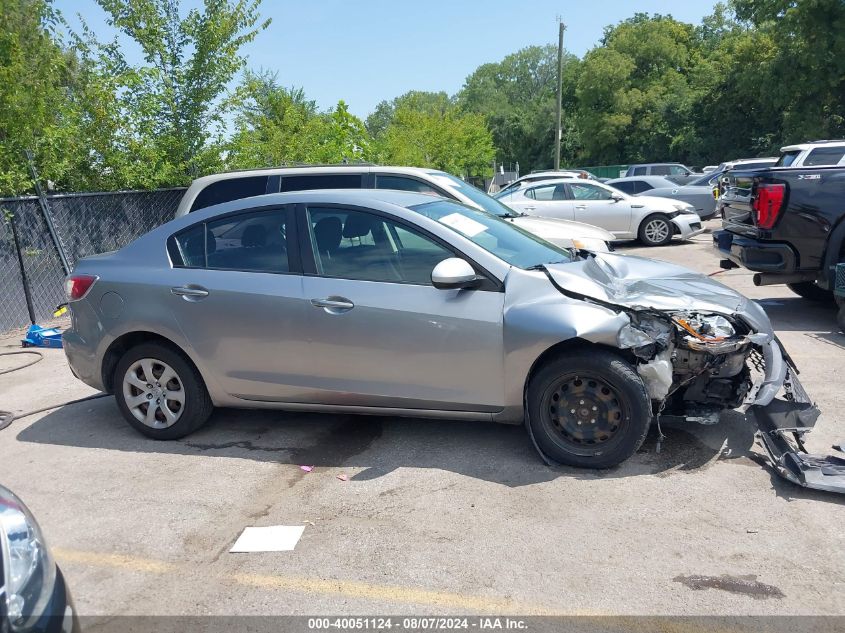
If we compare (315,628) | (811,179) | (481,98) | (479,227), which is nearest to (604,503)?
(315,628)

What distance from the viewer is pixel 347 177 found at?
8.66 metres

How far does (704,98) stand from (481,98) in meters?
70.3

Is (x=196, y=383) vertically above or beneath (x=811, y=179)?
beneath

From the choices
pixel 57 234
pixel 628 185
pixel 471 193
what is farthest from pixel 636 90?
pixel 57 234

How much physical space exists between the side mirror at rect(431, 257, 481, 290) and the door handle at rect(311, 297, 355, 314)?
24.2 inches

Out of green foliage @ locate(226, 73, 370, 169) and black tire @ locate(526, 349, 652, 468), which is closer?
black tire @ locate(526, 349, 652, 468)

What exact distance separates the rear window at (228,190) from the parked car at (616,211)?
340 inches

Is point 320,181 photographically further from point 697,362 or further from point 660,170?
point 660,170

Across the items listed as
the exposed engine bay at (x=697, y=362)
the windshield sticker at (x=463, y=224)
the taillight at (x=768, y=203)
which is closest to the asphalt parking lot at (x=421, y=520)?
the exposed engine bay at (x=697, y=362)

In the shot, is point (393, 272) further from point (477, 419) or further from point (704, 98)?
point (704, 98)

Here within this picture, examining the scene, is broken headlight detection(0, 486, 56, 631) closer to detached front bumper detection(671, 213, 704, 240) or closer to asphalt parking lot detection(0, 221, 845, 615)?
asphalt parking lot detection(0, 221, 845, 615)

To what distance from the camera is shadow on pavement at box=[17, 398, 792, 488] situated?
466 cm

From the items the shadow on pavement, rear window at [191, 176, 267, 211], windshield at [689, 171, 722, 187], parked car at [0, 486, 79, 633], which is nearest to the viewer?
parked car at [0, 486, 79, 633]

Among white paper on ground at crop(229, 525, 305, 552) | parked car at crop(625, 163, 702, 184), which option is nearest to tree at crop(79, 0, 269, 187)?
white paper on ground at crop(229, 525, 305, 552)
